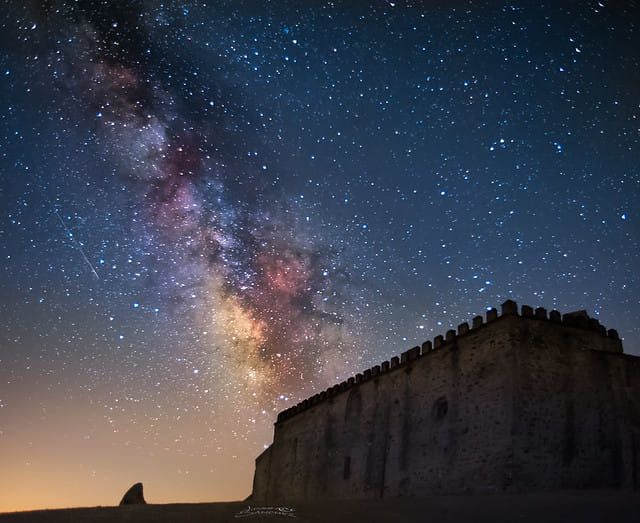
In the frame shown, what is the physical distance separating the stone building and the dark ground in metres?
2.15

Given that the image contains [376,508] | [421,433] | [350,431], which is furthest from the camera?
[350,431]

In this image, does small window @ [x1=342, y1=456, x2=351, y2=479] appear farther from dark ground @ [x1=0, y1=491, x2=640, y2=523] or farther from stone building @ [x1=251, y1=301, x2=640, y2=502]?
dark ground @ [x1=0, y1=491, x2=640, y2=523]

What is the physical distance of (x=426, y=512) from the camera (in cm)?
1076

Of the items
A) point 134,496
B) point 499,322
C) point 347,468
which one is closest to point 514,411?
point 499,322

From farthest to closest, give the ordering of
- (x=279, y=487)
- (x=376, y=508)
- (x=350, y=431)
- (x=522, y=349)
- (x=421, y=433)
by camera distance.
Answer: (x=279, y=487), (x=350, y=431), (x=421, y=433), (x=522, y=349), (x=376, y=508)

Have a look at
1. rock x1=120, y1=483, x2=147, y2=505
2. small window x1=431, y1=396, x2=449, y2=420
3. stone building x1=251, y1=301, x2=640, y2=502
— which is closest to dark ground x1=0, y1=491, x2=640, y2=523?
stone building x1=251, y1=301, x2=640, y2=502

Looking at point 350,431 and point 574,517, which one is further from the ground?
point 350,431

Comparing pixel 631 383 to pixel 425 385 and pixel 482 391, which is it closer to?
pixel 482 391

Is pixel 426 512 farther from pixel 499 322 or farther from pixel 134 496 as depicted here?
pixel 134 496

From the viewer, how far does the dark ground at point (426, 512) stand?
9.85m

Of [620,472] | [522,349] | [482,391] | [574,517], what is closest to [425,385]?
[482,391]

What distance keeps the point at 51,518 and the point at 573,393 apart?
14.3 meters

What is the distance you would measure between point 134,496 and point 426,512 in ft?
78.6

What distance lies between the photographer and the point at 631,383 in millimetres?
16297
